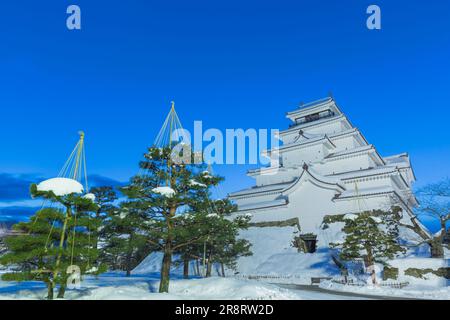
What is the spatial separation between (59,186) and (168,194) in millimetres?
4261

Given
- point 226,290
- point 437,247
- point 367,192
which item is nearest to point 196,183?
point 226,290

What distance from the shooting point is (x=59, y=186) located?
9.60m

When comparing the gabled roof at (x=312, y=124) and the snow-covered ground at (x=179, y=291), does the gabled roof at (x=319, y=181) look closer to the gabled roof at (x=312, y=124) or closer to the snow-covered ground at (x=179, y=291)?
the gabled roof at (x=312, y=124)

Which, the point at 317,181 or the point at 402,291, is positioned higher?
the point at 317,181

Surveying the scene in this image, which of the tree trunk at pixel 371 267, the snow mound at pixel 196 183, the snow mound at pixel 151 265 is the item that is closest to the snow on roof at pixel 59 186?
the snow mound at pixel 196 183

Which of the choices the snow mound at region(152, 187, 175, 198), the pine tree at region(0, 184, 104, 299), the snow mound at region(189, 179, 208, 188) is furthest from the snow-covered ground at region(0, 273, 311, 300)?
the snow mound at region(189, 179, 208, 188)

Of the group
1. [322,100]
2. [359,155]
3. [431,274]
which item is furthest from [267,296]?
[322,100]

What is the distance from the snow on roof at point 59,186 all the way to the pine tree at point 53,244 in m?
0.16

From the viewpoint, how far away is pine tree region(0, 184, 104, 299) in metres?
9.23

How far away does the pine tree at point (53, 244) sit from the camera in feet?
30.3

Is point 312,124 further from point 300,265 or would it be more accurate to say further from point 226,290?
point 226,290

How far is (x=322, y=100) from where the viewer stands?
141 feet
